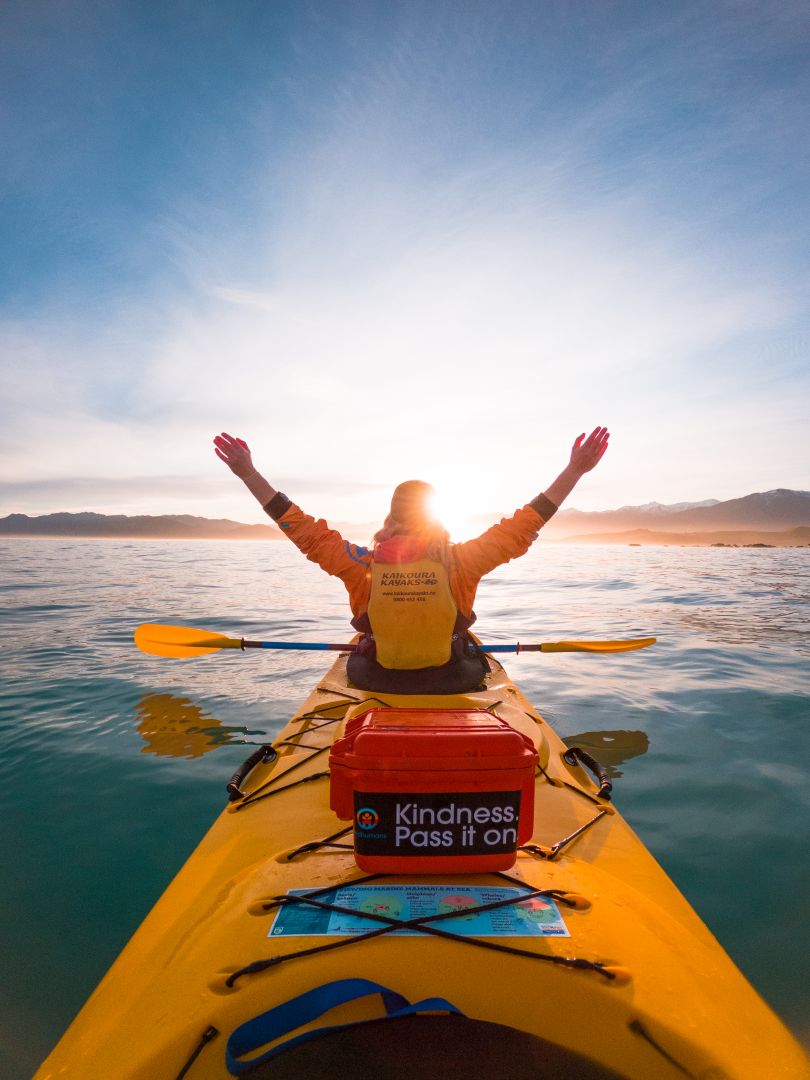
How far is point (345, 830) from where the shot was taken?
2.08 metres

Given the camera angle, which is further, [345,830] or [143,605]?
[143,605]

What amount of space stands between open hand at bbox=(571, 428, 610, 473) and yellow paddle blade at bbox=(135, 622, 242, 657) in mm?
4079

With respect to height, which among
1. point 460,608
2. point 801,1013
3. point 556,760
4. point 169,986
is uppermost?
point 460,608

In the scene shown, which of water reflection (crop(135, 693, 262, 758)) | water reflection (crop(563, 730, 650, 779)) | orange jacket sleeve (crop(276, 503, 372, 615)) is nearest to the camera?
orange jacket sleeve (crop(276, 503, 372, 615))

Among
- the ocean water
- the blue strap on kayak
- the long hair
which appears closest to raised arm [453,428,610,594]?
the long hair

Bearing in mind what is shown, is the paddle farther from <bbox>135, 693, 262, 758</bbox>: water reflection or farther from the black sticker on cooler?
the black sticker on cooler

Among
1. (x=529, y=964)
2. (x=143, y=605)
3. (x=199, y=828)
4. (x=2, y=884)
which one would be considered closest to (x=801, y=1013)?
(x=529, y=964)

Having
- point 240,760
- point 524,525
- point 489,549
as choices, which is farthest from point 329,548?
point 240,760

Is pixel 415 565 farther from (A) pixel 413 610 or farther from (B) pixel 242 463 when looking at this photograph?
(B) pixel 242 463

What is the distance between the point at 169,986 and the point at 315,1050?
50cm

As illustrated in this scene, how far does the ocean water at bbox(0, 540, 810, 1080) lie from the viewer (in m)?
2.78

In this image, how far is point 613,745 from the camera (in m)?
5.12

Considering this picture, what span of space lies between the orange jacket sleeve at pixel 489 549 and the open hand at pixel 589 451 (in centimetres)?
52

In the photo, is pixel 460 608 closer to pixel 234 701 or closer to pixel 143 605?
pixel 234 701
